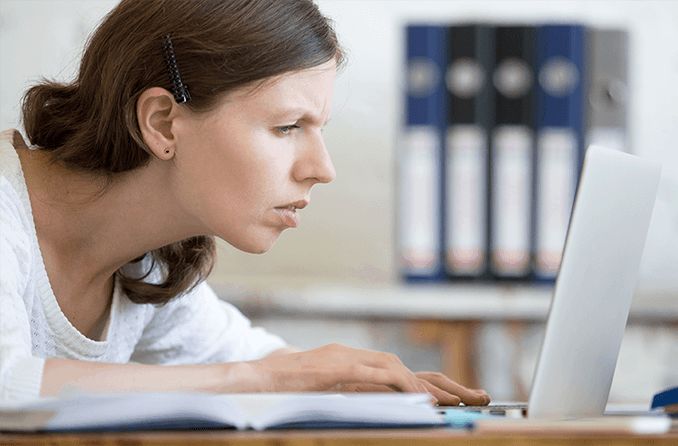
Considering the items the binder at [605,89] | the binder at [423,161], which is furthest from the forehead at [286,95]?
the binder at [605,89]

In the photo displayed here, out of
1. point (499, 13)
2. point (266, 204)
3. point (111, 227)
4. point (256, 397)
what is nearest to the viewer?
point (256, 397)

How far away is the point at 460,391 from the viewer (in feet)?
3.38

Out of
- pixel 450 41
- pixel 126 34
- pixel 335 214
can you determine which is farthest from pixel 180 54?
pixel 335 214

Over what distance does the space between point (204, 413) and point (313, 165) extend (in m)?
0.45

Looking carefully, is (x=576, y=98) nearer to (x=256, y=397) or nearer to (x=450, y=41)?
(x=450, y=41)

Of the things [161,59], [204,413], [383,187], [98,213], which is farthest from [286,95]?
[383,187]

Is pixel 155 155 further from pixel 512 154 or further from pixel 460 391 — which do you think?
pixel 512 154

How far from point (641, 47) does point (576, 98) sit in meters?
0.26

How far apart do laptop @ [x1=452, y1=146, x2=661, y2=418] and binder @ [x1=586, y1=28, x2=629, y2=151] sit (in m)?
1.26

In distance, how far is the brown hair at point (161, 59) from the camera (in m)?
1.11

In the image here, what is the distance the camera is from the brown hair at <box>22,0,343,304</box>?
1.11 meters

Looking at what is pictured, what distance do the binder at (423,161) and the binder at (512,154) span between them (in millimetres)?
102

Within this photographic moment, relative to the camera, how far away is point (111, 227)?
4.06 ft

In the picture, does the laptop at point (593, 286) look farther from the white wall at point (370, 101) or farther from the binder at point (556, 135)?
the white wall at point (370, 101)
